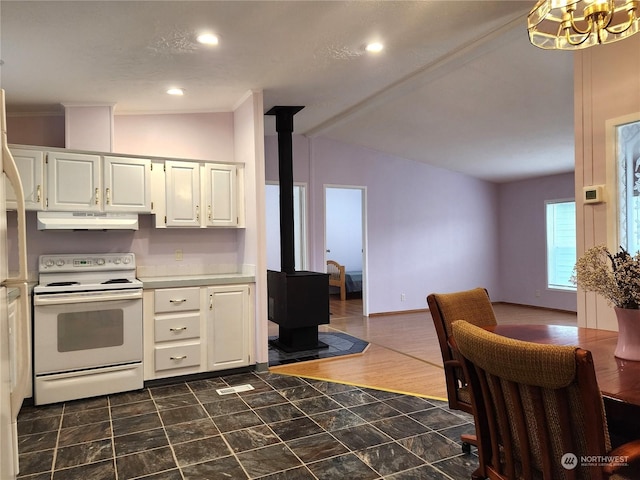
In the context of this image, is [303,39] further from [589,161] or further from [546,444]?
[546,444]

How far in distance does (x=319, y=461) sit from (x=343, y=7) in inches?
101

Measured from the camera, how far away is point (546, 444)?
1197mm

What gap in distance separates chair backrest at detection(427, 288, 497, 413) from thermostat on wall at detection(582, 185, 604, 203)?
1030 mm

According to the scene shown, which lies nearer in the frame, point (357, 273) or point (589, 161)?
point (589, 161)

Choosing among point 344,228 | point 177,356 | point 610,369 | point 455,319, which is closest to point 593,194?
point 455,319

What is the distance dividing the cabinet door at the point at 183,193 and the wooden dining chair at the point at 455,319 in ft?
8.11

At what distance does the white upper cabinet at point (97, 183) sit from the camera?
342 centimetres

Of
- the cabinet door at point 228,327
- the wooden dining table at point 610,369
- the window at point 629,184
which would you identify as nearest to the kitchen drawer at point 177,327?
the cabinet door at point 228,327

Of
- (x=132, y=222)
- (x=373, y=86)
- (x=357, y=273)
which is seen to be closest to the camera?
(x=132, y=222)

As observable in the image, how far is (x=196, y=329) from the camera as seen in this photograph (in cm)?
370

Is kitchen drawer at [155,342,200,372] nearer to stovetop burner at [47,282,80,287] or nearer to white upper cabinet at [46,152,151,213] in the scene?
stovetop burner at [47,282,80,287]

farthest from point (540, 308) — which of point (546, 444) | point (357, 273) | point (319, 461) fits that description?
point (546, 444)

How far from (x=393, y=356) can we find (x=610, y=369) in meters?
2.98

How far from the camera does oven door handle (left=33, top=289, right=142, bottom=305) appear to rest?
313cm
